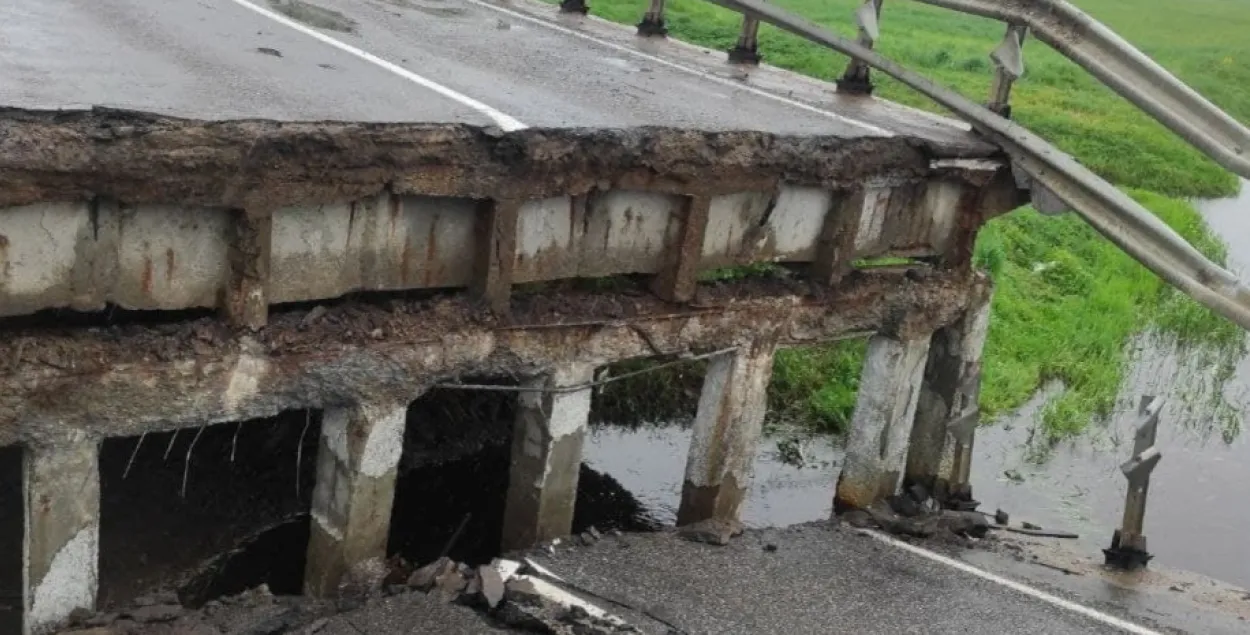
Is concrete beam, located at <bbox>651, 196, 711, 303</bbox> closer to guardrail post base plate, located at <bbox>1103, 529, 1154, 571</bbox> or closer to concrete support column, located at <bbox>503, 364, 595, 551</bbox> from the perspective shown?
concrete support column, located at <bbox>503, 364, 595, 551</bbox>

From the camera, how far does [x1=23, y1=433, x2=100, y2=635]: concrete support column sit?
18.9ft

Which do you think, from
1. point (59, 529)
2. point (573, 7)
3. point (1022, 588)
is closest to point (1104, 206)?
point (1022, 588)

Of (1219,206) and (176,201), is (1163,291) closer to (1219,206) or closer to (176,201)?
(1219,206)

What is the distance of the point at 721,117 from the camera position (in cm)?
805

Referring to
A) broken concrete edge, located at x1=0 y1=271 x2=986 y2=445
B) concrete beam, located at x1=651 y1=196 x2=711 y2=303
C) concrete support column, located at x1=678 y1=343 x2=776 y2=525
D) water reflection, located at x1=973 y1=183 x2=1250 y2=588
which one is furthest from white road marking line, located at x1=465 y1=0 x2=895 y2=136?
water reflection, located at x1=973 y1=183 x2=1250 y2=588

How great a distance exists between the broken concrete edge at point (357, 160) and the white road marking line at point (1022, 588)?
102 inches

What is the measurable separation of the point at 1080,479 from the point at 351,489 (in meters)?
8.31

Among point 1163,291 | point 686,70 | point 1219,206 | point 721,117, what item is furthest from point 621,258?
point 1219,206

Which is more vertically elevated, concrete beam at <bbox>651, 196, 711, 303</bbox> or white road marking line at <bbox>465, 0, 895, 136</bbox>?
white road marking line at <bbox>465, 0, 895, 136</bbox>

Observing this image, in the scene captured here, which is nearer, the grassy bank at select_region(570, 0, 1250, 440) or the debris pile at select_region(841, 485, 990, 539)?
the debris pile at select_region(841, 485, 990, 539)

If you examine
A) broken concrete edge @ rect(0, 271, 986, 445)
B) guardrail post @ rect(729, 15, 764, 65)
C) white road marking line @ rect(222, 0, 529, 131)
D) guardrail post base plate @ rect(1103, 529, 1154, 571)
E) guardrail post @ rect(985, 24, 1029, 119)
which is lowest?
guardrail post base plate @ rect(1103, 529, 1154, 571)

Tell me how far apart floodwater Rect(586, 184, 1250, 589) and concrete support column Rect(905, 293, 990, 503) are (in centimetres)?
97

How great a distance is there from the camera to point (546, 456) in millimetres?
7582

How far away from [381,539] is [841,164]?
12.0 ft
